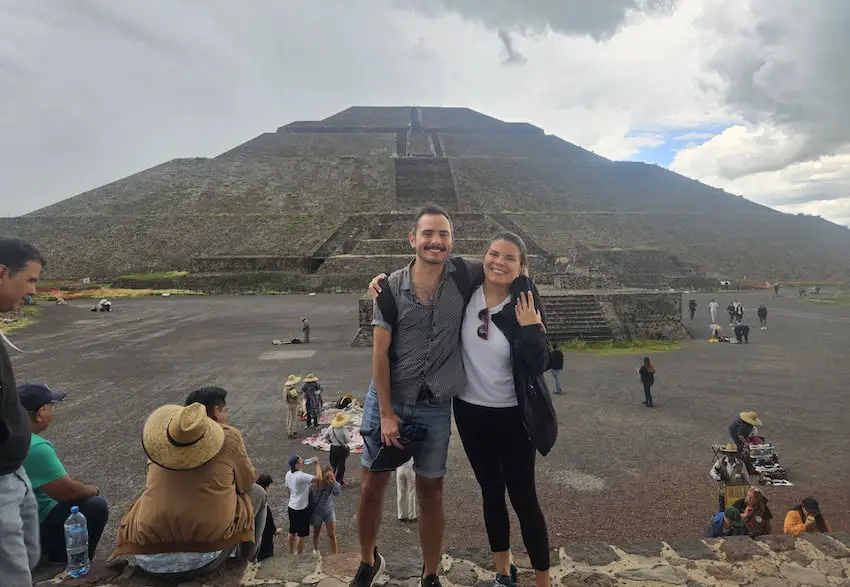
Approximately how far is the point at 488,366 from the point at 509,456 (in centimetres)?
44

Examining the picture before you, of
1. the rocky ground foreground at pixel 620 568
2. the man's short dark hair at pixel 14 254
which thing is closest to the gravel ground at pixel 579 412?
the rocky ground foreground at pixel 620 568

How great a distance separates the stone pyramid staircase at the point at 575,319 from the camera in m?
13.6

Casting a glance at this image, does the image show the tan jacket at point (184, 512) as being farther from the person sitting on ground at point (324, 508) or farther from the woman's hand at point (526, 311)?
the woman's hand at point (526, 311)

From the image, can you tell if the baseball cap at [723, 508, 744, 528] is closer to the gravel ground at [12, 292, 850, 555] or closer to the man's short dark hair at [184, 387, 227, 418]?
the gravel ground at [12, 292, 850, 555]

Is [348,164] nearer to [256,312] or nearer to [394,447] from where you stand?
[256,312]

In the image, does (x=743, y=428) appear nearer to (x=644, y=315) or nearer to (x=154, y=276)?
(x=644, y=315)

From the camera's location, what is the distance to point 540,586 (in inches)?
98.5

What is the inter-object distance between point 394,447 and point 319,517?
2092mm

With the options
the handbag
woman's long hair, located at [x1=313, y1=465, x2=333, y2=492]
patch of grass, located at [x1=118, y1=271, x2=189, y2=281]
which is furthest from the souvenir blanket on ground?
patch of grass, located at [x1=118, y1=271, x2=189, y2=281]

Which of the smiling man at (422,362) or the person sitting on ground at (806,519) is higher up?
the smiling man at (422,362)

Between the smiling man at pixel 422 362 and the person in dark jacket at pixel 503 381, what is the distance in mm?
72

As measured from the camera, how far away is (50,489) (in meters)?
2.73

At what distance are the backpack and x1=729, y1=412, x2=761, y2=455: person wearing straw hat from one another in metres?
4.20

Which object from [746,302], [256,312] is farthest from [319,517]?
[746,302]
